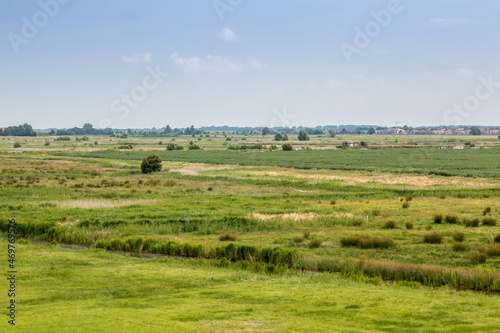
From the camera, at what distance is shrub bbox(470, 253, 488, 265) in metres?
24.6

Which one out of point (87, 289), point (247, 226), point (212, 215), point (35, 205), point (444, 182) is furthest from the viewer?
point (444, 182)

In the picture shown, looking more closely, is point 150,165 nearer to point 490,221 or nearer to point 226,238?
point 226,238

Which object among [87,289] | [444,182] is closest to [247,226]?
[87,289]

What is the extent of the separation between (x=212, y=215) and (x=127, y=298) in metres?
22.0

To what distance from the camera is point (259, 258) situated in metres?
26.8

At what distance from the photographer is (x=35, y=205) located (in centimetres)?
4497

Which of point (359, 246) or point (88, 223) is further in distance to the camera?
point (88, 223)

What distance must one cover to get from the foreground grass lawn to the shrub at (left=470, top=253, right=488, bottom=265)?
5903 mm

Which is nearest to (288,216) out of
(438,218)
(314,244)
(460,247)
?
(314,244)

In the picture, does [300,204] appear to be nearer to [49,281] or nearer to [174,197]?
[174,197]

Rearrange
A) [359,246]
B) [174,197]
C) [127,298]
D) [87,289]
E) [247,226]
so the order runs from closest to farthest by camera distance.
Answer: [127,298] → [87,289] → [359,246] → [247,226] → [174,197]

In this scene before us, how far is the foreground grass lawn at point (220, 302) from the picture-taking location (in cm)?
1373

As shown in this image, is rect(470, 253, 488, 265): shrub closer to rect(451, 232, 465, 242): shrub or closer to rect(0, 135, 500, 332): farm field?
rect(0, 135, 500, 332): farm field

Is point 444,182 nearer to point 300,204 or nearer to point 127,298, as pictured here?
point 300,204
